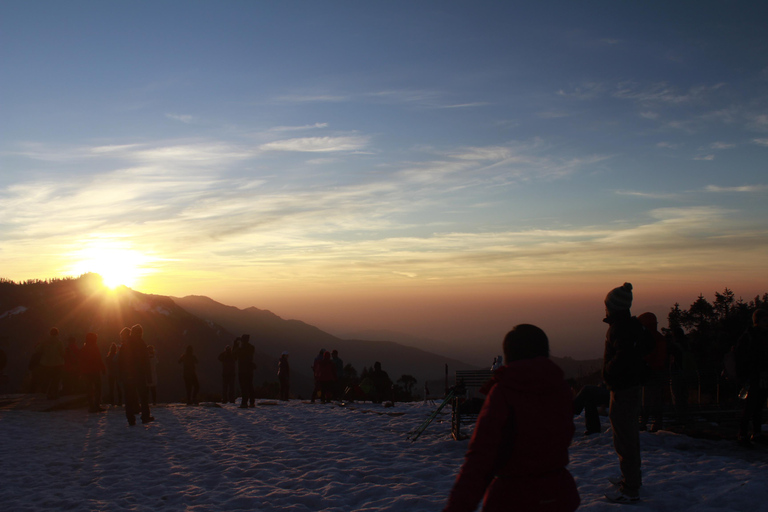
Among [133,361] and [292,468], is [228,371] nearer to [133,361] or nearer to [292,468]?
[133,361]

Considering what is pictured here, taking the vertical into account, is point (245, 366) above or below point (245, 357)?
below

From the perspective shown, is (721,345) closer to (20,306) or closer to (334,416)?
(334,416)

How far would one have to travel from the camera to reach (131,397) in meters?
12.7

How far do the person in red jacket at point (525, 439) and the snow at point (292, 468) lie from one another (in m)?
3.47

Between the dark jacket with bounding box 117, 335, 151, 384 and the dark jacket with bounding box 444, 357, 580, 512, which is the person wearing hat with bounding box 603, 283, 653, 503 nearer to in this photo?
the dark jacket with bounding box 444, 357, 580, 512

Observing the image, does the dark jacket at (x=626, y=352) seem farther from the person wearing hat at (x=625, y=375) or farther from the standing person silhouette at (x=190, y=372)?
the standing person silhouette at (x=190, y=372)

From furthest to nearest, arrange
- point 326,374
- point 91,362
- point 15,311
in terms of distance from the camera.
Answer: point 15,311 → point 326,374 → point 91,362

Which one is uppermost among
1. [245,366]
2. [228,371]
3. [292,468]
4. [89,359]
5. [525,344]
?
[525,344]

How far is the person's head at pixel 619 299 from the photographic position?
5699 millimetres

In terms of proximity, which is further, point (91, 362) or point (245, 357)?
point (245, 357)

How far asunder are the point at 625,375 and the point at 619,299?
32.1 inches

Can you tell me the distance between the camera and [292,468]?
8.42m

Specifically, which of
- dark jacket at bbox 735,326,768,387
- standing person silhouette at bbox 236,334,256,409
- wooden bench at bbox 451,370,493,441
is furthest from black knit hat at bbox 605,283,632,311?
standing person silhouette at bbox 236,334,256,409

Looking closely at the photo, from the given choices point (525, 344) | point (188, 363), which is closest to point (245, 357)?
point (188, 363)
